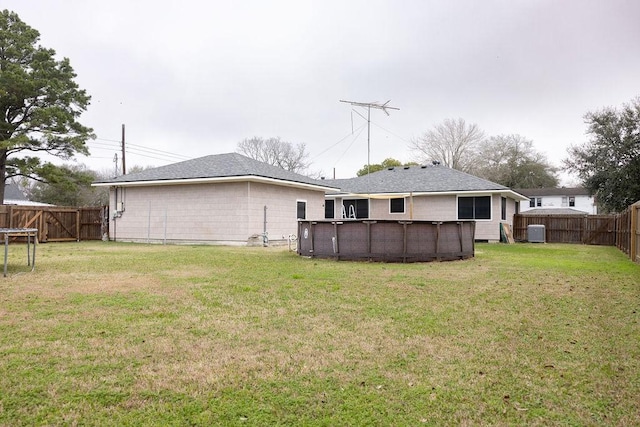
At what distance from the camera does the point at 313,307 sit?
5812 mm

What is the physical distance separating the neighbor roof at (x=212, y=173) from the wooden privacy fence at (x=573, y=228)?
12.0m

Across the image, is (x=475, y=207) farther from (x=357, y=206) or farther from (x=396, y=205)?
(x=357, y=206)

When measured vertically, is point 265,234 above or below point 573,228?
below

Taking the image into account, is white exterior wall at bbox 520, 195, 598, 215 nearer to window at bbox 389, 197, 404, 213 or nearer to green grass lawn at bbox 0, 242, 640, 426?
window at bbox 389, 197, 404, 213

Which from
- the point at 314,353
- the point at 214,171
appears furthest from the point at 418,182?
the point at 314,353

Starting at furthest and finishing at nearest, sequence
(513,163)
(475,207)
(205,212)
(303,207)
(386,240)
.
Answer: (513,163)
(475,207)
(303,207)
(205,212)
(386,240)

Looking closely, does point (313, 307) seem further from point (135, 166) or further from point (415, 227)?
point (135, 166)

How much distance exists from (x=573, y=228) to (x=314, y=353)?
2392 centimetres

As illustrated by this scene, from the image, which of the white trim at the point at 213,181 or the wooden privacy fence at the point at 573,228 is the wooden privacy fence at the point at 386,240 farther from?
the wooden privacy fence at the point at 573,228

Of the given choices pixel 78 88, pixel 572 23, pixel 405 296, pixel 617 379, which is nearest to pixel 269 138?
pixel 78 88

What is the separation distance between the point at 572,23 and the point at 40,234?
73.2ft

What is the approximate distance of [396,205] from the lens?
2398cm

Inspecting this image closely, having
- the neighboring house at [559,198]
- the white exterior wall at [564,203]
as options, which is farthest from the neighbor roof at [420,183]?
the white exterior wall at [564,203]

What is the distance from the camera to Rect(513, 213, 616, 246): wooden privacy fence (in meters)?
22.5
